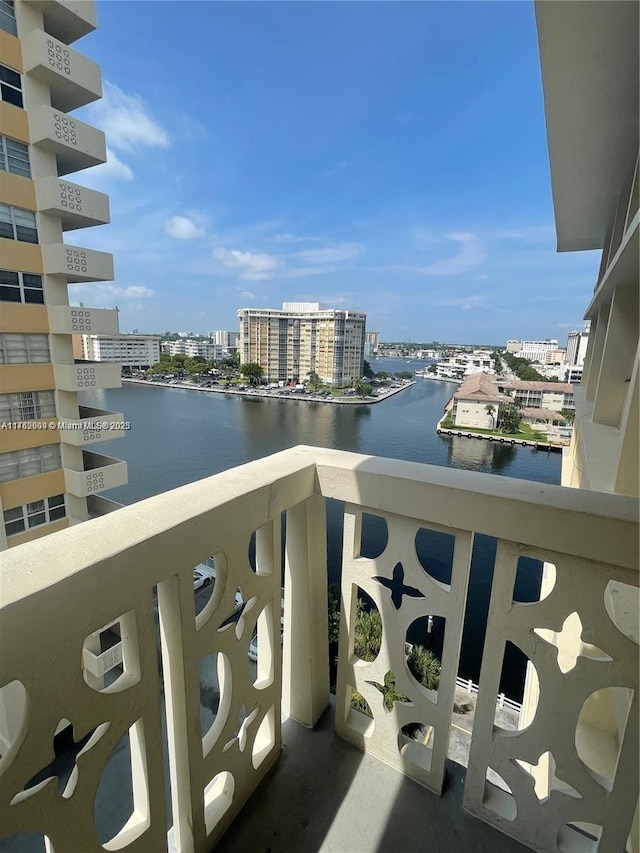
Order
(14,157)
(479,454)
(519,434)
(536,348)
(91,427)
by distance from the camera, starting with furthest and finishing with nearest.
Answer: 1. (536,348)
2. (519,434)
3. (479,454)
4. (91,427)
5. (14,157)

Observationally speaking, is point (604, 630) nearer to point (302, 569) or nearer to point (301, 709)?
point (302, 569)

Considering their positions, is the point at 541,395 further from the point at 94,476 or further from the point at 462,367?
the point at 94,476

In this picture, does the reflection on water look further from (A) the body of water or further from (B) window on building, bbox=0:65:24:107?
(B) window on building, bbox=0:65:24:107

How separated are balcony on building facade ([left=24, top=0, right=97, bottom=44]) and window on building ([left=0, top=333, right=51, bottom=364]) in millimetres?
3794

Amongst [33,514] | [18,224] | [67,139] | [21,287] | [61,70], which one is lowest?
[33,514]

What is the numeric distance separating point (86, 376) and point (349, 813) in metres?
6.08

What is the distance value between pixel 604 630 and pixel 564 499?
293 mm

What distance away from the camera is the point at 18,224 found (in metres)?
4.76

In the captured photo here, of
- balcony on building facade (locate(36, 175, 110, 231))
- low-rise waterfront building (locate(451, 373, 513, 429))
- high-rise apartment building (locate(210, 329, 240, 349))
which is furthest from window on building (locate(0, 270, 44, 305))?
high-rise apartment building (locate(210, 329, 240, 349))

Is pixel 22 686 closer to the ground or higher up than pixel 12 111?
closer to the ground

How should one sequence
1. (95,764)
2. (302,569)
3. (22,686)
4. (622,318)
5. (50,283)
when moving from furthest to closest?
(50,283), (622,318), (302,569), (95,764), (22,686)

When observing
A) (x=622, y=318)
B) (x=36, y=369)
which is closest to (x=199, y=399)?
(x=36, y=369)

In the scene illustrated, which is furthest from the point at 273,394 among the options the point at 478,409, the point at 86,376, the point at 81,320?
the point at 81,320

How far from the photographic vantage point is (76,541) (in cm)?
63
